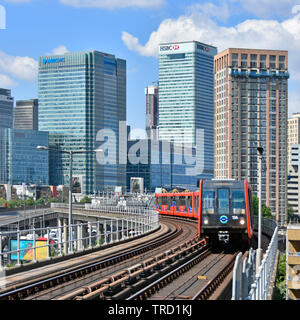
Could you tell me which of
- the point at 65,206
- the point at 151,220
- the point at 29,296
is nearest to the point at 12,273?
the point at 29,296

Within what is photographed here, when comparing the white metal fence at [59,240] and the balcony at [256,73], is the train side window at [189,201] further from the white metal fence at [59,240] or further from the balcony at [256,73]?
the balcony at [256,73]

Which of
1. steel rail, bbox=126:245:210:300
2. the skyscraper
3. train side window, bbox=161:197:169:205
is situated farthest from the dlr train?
the skyscraper

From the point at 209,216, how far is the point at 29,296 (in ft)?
41.1

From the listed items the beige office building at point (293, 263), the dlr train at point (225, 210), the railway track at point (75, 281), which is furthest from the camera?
the beige office building at point (293, 263)

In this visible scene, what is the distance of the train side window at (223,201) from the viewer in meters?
27.1

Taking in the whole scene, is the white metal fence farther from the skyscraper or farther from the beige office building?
the skyscraper

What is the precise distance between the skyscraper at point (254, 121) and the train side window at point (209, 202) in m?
129

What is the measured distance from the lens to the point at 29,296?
16.5m

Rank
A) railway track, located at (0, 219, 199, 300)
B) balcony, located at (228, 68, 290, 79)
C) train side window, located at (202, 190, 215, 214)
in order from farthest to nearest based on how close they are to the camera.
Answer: balcony, located at (228, 68, 290, 79) < train side window, located at (202, 190, 215, 214) < railway track, located at (0, 219, 199, 300)

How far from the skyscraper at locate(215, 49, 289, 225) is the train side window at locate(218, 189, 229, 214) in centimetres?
12892

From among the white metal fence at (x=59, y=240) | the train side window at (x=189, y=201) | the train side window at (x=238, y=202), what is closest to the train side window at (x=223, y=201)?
the train side window at (x=238, y=202)

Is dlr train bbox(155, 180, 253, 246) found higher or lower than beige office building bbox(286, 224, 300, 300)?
higher

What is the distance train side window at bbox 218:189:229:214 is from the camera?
27.1 meters

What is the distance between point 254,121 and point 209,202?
443 ft
